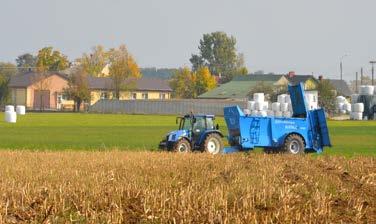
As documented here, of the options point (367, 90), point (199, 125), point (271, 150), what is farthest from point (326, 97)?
point (199, 125)

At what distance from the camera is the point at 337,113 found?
343 feet

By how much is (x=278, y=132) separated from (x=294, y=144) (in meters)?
0.85

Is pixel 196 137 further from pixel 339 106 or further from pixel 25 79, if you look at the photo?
pixel 25 79

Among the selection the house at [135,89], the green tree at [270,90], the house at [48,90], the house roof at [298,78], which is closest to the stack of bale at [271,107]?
the green tree at [270,90]

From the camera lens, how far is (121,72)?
136500 mm

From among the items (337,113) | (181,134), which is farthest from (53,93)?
(181,134)

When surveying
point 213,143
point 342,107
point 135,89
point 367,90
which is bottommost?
point 213,143

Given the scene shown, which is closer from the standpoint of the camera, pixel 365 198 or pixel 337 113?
pixel 365 198

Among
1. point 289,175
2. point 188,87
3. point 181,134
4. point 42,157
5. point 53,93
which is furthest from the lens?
point 188,87

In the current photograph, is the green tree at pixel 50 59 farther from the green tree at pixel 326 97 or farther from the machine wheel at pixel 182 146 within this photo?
the machine wheel at pixel 182 146

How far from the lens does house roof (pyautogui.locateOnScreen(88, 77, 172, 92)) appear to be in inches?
5418

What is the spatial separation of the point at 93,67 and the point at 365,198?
14728 cm

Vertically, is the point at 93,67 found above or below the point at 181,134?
above

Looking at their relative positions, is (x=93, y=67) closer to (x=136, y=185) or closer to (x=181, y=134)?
(x=181, y=134)
